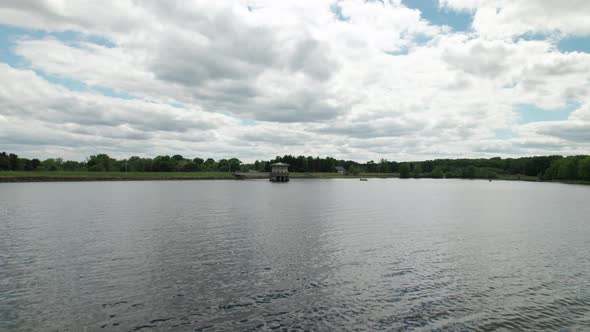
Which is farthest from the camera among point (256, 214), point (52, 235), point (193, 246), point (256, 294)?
point (256, 214)

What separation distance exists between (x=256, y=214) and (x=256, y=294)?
38.8 meters

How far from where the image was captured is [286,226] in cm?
4903

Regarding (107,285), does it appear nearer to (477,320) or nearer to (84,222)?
(477,320)

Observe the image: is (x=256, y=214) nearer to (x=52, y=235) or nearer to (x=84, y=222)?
(x=84, y=222)

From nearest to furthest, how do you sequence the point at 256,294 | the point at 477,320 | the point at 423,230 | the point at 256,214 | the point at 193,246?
1. the point at 477,320
2. the point at 256,294
3. the point at 193,246
4. the point at 423,230
5. the point at 256,214

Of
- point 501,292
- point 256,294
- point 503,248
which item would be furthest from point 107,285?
point 503,248

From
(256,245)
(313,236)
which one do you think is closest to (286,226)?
(313,236)

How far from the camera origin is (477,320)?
1925cm

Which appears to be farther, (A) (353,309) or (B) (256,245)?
(B) (256,245)

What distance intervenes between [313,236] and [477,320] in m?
23.7

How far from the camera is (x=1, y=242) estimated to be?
35.8m

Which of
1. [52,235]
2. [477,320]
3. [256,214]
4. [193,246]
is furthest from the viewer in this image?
[256,214]

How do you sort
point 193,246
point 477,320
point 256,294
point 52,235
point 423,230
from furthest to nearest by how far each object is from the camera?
point 423,230 < point 52,235 < point 193,246 < point 256,294 < point 477,320

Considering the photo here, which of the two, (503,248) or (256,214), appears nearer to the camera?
(503,248)
